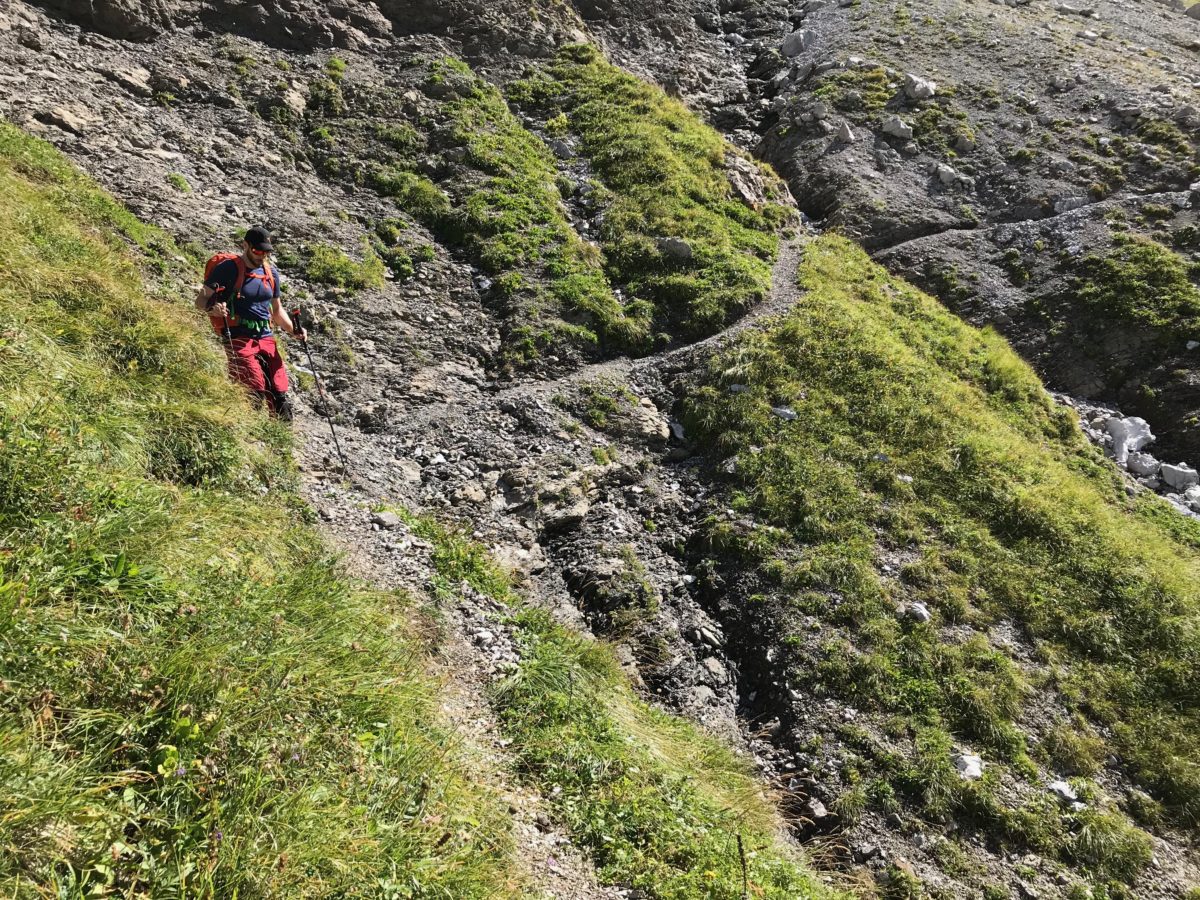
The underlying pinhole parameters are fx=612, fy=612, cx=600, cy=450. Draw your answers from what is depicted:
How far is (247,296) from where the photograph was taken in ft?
27.1

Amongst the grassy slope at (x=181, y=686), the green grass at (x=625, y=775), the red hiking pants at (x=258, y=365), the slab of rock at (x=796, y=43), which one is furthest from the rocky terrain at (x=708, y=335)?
the slab of rock at (x=796, y=43)

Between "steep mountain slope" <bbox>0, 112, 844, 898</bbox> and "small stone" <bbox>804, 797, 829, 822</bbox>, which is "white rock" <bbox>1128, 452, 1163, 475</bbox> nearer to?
"small stone" <bbox>804, 797, 829, 822</bbox>

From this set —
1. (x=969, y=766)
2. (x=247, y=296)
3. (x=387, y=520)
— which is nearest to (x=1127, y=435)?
(x=969, y=766)

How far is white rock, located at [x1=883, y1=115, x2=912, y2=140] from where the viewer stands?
79.7 ft

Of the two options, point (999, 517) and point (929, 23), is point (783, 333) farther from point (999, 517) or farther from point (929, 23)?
point (929, 23)

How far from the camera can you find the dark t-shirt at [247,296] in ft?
26.8

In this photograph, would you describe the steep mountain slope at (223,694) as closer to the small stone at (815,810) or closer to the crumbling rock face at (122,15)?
the small stone at (815,810)

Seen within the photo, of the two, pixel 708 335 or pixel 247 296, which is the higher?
pixel 247 296

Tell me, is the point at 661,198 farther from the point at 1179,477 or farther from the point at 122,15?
the point at 1179,477

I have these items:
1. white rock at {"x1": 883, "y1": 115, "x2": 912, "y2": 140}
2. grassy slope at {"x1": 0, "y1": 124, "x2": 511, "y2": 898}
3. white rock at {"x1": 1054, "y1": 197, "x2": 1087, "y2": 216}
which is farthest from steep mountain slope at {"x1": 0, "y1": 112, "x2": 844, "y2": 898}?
white rock at {"x1": 883, "y1": 115, "x2": 912, "y2": 140}

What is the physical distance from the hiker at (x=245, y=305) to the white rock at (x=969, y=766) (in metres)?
10.6

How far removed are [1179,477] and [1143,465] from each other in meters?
0.73

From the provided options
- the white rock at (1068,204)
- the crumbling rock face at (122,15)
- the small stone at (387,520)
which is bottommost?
the small stone at (387,520)

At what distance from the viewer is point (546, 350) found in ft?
45.7
